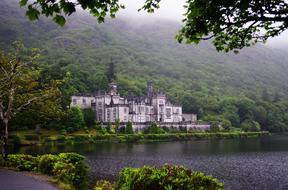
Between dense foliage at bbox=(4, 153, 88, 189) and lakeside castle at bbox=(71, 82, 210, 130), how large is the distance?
6900 centimetres

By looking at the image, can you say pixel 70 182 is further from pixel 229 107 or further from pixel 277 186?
pixel 229 107

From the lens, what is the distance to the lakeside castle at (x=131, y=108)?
95875 mm

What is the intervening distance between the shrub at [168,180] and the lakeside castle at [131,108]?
7717 cm

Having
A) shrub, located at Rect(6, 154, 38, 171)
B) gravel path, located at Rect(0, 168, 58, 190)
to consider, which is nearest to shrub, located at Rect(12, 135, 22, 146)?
shrub, located at Rect(6, 154, 38, 171)

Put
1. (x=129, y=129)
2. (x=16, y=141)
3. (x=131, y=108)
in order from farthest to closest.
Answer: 1. (x=131, y=108)
2. (x=129, y=129)
3. (x=16, y=141)

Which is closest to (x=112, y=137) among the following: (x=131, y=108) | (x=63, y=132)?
(x=63, y=132)

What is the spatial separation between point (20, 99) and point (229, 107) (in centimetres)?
10717

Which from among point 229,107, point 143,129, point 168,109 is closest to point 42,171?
point 143,129

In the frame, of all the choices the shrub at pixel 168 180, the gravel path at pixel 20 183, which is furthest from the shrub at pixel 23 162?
the shrub at pixel 168 180

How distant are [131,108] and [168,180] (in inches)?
3590

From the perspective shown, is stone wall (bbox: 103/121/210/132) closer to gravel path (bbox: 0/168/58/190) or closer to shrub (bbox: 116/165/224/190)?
gravel path (bbox: 0/168/58/190)

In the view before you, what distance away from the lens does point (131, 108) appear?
102 meters

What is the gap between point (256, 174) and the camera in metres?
28.2

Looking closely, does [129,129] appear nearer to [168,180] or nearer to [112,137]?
[112,137]
